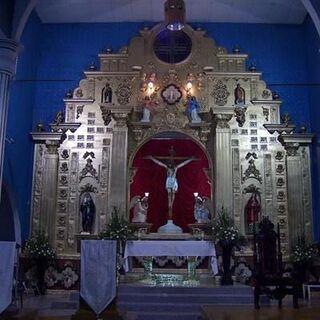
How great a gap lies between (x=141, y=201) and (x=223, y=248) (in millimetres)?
2744

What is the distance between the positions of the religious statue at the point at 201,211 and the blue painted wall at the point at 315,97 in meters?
2.81

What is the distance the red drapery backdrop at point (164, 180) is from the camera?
13969 mm

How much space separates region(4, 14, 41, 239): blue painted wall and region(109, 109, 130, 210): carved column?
7.32ft

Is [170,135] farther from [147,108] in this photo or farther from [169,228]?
[169,228]

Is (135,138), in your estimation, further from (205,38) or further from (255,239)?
(255,239)

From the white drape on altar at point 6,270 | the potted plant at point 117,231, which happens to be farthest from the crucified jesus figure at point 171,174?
the white drape on altar at point 6,270

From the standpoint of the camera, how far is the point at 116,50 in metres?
14.7

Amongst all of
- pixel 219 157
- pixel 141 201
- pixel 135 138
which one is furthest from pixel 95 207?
pixel 219 157

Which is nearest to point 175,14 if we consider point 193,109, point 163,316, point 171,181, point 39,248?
point 193,109

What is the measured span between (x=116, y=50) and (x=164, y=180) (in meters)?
3.95

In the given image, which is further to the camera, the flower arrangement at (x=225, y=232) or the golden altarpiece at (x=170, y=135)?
the golden altarpiece at (x=170, y=135)

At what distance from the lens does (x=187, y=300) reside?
9844 mm

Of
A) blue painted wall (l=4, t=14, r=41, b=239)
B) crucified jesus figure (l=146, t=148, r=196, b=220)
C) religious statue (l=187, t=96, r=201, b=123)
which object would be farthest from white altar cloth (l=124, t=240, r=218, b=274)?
religious statue (l=187, t=96, r=201, b=123)

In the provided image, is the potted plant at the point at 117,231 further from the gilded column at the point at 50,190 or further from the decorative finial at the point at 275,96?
the decorative finial at the point at 275,96
